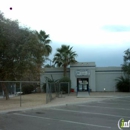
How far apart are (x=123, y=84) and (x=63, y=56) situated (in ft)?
35.4

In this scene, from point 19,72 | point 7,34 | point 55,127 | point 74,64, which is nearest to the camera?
point 55,127

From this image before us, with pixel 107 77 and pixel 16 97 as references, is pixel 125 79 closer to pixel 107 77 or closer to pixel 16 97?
pixel 107 77

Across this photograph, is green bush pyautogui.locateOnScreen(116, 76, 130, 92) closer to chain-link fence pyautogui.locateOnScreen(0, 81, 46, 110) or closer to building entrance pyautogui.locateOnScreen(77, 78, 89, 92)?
building entrance pyautogui.locateOnScreen(77, 78, 89, 92)

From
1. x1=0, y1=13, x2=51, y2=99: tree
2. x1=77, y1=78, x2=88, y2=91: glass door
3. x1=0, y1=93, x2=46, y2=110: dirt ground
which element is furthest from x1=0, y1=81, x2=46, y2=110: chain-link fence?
x1=77, y1=78, x2=88, y2=91: glass door

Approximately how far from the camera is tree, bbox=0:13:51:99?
76.6 ft

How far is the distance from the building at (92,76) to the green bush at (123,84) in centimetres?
163

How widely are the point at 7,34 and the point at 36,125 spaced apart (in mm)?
14494

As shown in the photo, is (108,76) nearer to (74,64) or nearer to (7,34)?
(74,64)

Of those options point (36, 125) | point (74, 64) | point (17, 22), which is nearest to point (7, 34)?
point (17, 22)

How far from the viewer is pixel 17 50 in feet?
78.4

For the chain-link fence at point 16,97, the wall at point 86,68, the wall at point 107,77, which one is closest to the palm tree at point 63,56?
the wall at point 86,68

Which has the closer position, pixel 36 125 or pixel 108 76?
pixel 36 125

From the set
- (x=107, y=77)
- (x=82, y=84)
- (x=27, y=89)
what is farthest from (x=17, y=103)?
(x=107, y=77)

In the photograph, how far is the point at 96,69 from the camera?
146 ft
